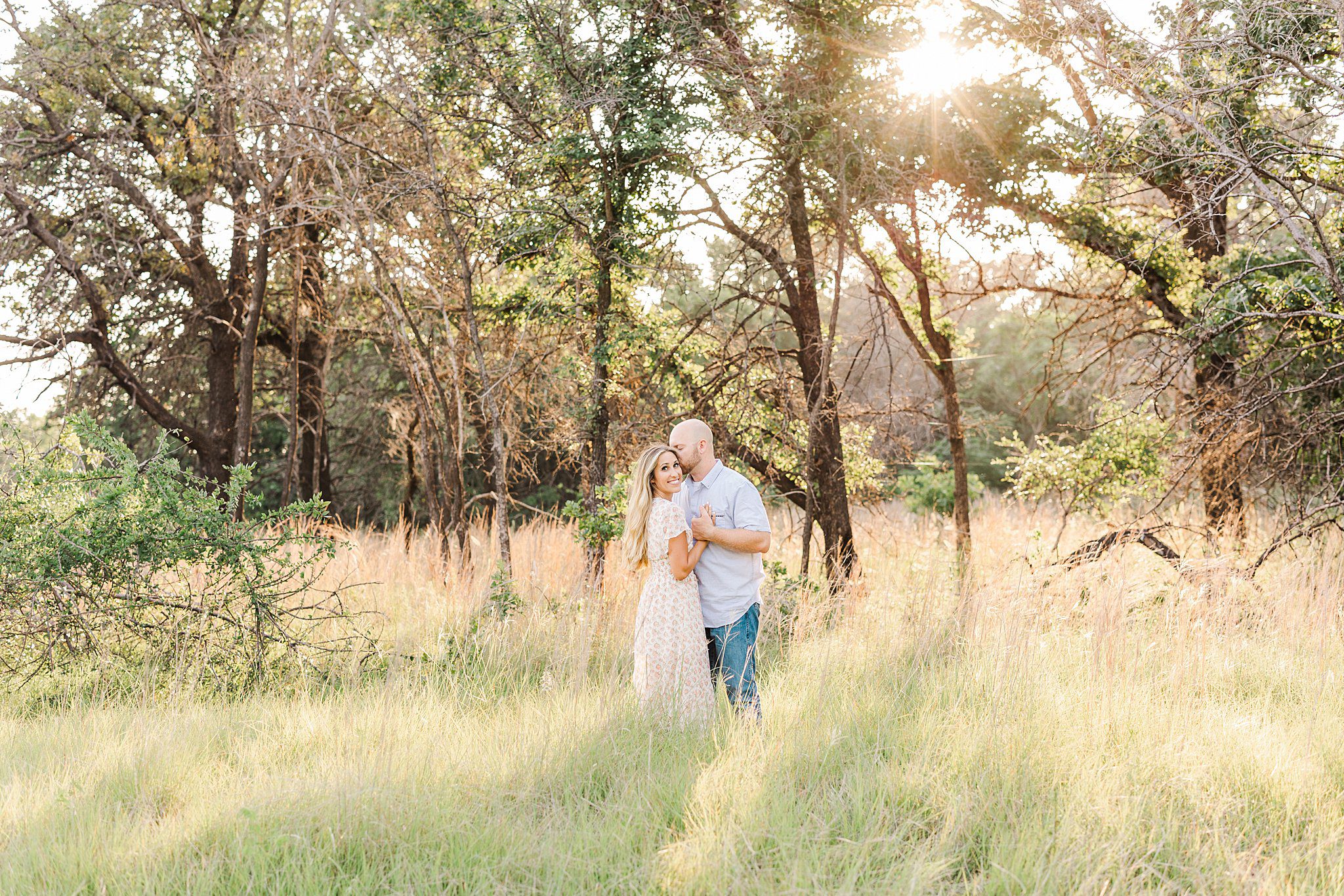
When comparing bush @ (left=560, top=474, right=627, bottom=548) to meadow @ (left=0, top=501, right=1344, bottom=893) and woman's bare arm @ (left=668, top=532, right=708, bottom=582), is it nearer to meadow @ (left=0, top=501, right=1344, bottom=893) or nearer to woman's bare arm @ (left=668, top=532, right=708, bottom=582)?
meadow @ (left=0, top=501, right=1344, bottom=893)

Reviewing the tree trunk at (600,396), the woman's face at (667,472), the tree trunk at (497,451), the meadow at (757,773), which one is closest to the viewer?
the meadow at (757,773)

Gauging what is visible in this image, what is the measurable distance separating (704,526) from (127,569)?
12.5 ft

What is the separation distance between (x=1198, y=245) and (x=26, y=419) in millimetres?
17079

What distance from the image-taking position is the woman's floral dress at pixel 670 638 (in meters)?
4.56

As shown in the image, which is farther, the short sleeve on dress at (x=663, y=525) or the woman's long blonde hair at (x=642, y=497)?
the woman's long blonde hair at (x=642, y=497)

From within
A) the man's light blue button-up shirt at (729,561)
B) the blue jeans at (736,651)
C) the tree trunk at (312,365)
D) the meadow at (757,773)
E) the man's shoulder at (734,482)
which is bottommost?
the meadow at (757,773)

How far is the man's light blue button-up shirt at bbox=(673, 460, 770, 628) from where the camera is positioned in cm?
480

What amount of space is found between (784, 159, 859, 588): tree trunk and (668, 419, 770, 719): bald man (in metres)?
3.53

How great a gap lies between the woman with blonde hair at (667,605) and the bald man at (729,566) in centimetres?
12

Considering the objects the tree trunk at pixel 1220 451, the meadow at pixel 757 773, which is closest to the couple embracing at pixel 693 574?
the meadow at pixel 757 773

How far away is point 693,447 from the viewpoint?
4.97 metres

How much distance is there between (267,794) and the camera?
11.8 ft

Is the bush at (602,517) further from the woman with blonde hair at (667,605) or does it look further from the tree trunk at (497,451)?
the woman with blonde hair at (667,605)

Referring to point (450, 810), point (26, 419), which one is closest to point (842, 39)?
point (450, 810)
